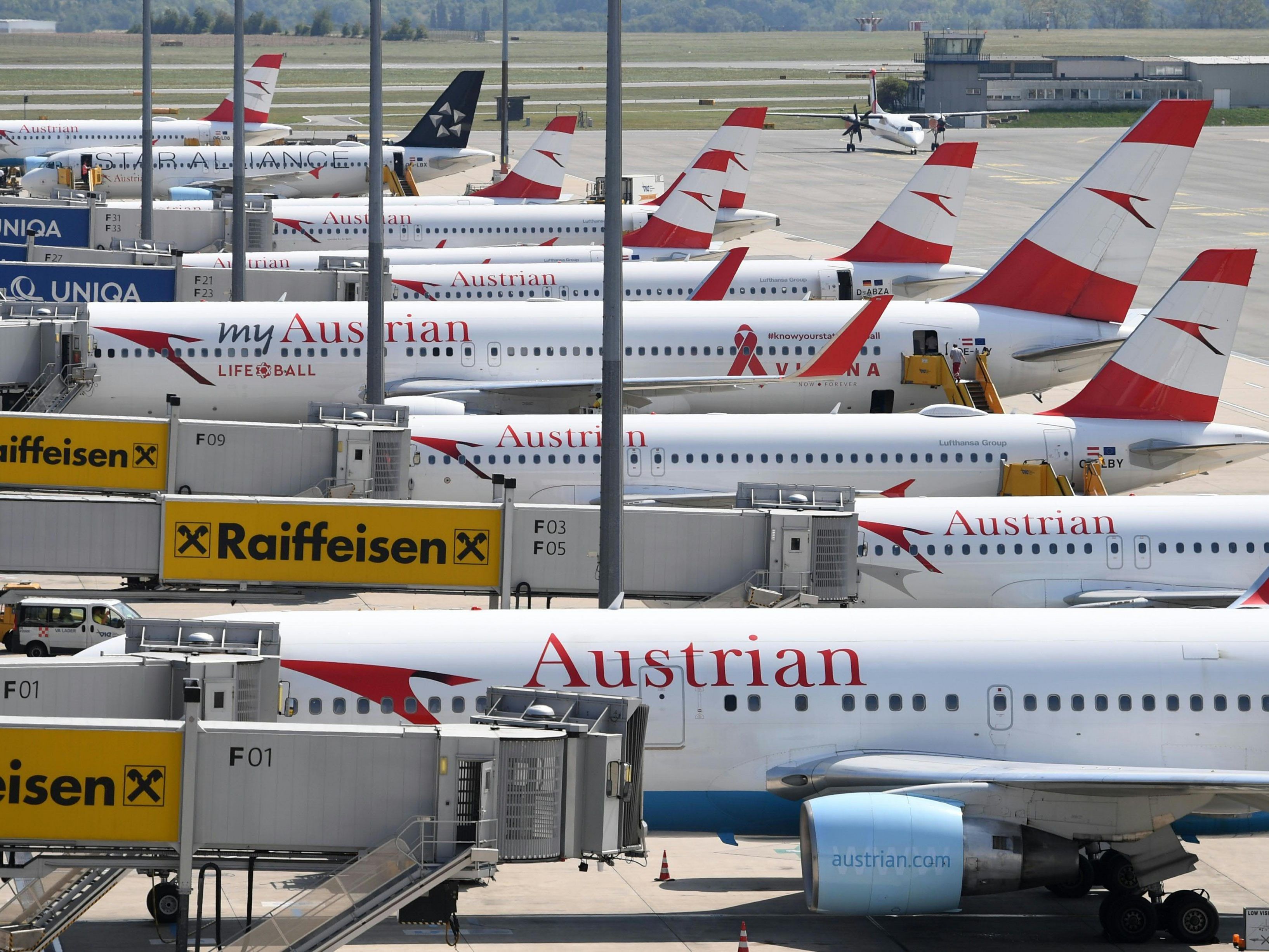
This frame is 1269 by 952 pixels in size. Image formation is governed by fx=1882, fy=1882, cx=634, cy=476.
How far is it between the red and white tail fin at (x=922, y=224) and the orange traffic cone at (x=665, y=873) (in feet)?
109

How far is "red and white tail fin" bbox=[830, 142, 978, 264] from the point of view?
5488 centimetres

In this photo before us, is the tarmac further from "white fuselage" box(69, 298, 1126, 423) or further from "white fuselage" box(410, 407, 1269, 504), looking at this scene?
"white fuselage" box(69, 298, 1126, 423)

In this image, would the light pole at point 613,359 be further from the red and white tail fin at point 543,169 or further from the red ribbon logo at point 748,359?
the red and white tail fin at point 543,169

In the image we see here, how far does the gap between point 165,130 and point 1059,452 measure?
247 ft

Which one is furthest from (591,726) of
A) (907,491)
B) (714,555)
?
(907,491)

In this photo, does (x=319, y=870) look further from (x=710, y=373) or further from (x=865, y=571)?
(x=710, y=373)

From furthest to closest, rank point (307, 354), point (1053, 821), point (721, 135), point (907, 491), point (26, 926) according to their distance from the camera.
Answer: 1. point (721, 135)
2. point (307, 354)
3. point (907, 491)
4. point (1053, 821)
5. point (26, 926)

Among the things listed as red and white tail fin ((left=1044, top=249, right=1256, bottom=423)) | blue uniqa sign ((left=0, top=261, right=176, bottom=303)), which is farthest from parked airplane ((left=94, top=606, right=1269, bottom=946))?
blue uniqa sign ((left=0, top=261, right=176, bottom=303))

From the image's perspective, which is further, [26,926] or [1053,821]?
[1053,821]

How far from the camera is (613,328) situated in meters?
23.9

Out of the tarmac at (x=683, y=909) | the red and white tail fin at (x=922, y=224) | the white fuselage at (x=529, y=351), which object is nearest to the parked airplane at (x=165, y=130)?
the red and white tail fin at (x=922, y=224)

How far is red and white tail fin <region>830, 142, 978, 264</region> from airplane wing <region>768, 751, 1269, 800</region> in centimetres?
3366

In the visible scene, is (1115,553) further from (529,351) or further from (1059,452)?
(529,351)

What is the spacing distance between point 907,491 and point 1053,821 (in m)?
14.3
